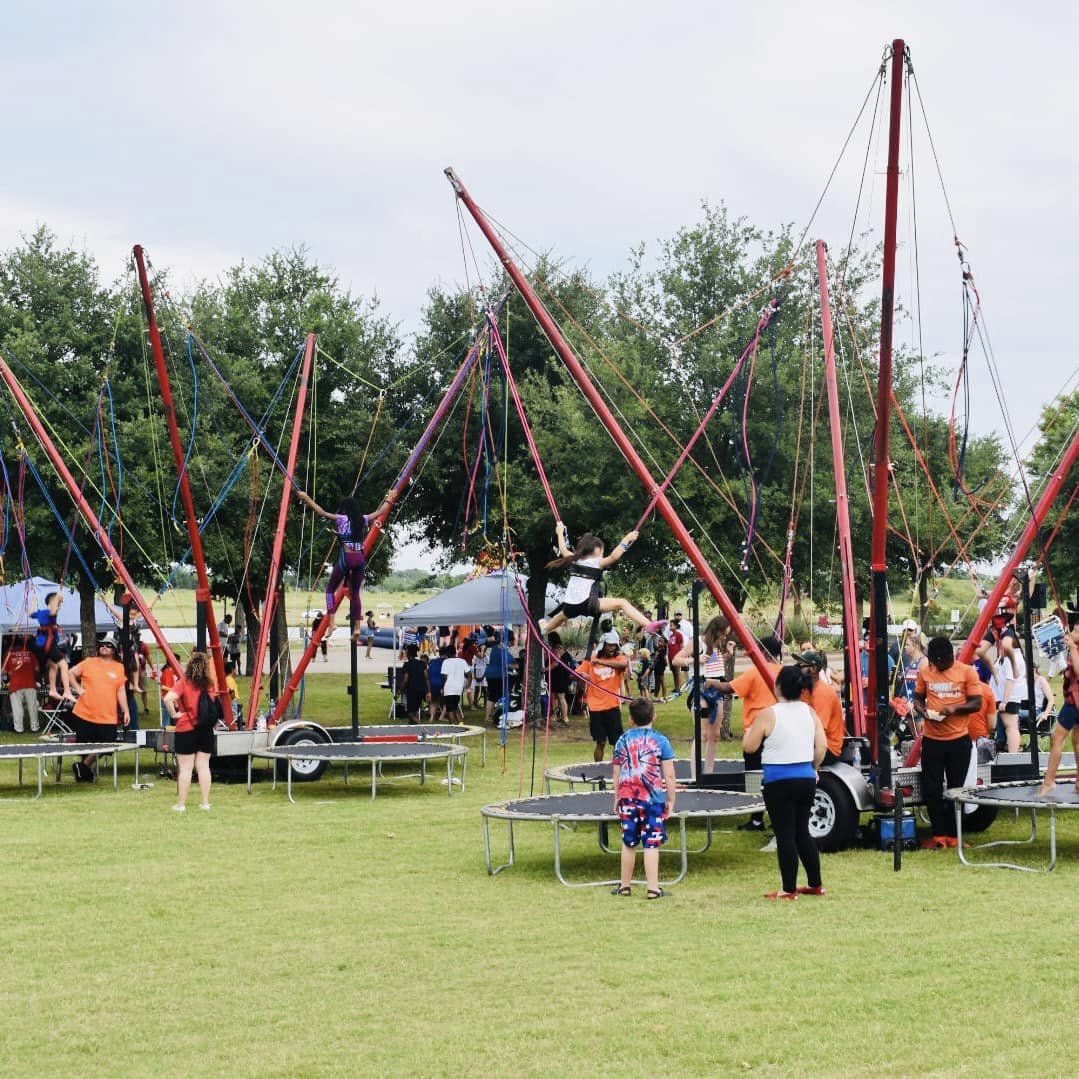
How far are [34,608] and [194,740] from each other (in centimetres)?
1328

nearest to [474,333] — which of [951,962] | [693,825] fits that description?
[693,825]

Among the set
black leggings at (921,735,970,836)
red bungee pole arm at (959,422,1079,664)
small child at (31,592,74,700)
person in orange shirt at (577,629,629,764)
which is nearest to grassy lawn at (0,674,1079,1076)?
black leggings at (921,735,970,836)

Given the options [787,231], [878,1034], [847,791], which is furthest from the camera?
[787,231]

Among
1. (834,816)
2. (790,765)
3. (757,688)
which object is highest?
(757,688)

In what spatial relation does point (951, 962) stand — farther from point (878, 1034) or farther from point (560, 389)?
point (560, 389)

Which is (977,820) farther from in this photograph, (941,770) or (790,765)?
(790,765)

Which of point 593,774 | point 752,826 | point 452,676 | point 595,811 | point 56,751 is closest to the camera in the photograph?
point 595,811

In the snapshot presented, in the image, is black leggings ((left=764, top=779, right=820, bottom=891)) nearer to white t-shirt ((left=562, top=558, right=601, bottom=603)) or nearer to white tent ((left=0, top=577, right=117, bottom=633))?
white t-shirt ((left=562, top=558, right=601, bottom=603))

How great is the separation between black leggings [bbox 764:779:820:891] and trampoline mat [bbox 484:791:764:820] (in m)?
1.14

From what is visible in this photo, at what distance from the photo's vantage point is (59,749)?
17891 mm

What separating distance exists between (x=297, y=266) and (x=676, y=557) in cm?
1036

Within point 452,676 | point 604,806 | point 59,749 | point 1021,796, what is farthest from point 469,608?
point 1021,796

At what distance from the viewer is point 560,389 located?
25.9 metres

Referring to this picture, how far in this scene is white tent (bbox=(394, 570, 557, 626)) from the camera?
94.2ft
